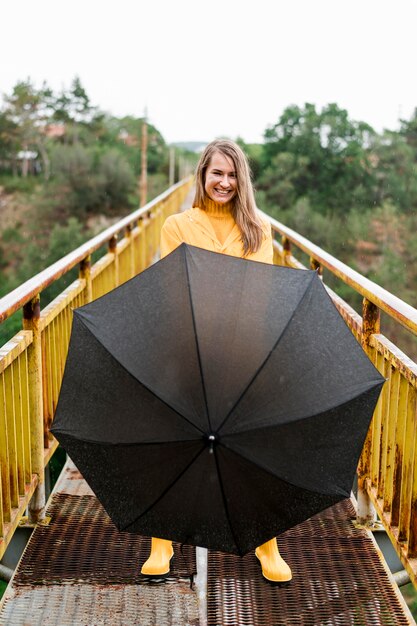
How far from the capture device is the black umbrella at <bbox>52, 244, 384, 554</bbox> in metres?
1.92

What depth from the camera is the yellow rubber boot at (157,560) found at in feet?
9.27

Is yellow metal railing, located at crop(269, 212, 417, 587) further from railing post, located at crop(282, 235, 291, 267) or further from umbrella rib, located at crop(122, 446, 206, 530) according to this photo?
railing post, located at crop(282, 235, 291, 267)

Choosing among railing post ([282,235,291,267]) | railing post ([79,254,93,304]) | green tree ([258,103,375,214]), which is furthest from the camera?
green tree ([258,103,375,214])

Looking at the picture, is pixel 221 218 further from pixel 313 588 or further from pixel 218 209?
pixel 313 588

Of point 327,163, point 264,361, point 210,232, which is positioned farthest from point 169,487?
point 327,163

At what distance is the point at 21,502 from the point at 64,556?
0.98 ft

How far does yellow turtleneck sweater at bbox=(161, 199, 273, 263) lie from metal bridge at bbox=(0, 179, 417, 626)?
0.45 meters

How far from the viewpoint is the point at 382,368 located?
2.96 meters

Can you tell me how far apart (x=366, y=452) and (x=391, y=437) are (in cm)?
45

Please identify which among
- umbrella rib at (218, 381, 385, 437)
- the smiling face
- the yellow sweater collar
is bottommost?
umbrella rib at (218, 381, 385, 437)

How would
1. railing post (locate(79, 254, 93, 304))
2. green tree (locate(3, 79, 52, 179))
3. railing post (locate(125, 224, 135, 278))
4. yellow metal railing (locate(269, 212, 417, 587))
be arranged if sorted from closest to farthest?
yellow metal railing (locate(269, 212, 417, 587)) → railing post (locate(79, 254, 93, 304)) → railing post (locate(125, 224, 135, 278)) → green tree (locate(3, 79, 52, 179))

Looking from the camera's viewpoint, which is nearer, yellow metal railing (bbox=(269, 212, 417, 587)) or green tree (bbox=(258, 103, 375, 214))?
yellow metal railing (bbox=(269, 212, 417, 587))

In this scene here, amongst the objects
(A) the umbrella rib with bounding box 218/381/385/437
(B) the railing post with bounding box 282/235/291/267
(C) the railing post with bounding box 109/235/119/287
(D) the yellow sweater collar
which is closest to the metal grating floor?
(A) the umbrella rib with bounding box 218/381/385/437

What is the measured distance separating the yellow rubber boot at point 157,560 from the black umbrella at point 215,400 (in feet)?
2.44
